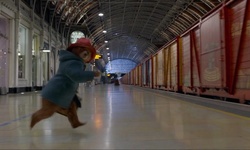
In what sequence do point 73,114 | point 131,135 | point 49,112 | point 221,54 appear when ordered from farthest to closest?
point 221,54
point 73,114
point 49,112
point 131,135

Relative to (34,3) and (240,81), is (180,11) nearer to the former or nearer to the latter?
(34,3)

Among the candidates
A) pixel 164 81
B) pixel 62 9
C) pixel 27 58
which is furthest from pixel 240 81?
pixel 62 9

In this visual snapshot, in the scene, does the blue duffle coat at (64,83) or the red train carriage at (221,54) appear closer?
the blue duffle coat at (64,83)

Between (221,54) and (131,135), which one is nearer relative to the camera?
(131,135)

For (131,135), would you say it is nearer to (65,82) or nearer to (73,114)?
(73,114)

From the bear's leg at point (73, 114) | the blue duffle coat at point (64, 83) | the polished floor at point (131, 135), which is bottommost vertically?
the polished floor at point (131, 135)

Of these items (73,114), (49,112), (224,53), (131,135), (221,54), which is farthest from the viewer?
(221,54)

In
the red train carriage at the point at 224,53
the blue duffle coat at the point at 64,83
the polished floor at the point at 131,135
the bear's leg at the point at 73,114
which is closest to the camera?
the polished floor at the point at 131,135

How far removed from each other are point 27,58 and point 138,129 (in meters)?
20.9

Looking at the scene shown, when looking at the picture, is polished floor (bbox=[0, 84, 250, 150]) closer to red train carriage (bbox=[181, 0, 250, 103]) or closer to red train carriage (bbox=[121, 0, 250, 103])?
red train carriage (bbox=[181, 0, 250, 103])

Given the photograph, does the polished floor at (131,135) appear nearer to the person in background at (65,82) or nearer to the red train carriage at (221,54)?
the person in background at (65,82)

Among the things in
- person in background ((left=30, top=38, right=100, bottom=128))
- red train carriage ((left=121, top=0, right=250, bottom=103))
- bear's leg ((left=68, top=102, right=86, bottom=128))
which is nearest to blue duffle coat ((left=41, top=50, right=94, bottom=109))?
person in background ((left=30, top=38, right=100, bottom=128))

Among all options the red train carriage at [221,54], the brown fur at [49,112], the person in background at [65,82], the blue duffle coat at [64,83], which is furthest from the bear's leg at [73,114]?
the red train carriage at [221,54]

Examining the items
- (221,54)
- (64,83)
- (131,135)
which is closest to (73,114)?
(64,83)
